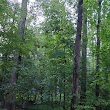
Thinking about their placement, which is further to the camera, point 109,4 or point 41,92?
A: point 41,92

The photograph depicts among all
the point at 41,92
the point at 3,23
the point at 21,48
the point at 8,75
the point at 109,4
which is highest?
the point at 109,4

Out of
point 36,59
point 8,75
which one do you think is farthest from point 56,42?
point 8,75

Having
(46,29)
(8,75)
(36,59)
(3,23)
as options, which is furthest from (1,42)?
(46,29)

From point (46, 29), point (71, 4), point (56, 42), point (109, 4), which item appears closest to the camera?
point (109, 4)

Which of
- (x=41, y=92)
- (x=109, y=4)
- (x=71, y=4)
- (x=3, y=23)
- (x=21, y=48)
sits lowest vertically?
(x=41, y=92)

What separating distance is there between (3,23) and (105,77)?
530cm

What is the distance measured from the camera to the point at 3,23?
7094 mm

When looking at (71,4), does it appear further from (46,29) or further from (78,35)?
(78,35)

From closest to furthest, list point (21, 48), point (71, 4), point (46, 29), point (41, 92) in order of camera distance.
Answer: point (21, 48) < point (41, 92) < point (71, 4) < point (46, 29)

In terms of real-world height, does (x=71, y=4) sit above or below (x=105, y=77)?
above

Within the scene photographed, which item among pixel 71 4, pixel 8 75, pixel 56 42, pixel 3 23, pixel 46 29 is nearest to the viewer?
pixel 3 23

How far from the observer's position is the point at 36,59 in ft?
48.5

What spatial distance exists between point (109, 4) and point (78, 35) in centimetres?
188

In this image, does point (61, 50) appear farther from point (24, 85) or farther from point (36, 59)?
point (24, 85)
